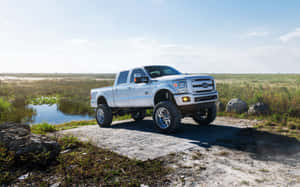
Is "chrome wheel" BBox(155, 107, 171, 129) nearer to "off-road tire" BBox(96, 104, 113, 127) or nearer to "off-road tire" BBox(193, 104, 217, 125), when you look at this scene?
"off-road tire" BBox(193, 104, 217, 125)

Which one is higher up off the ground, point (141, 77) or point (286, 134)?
point (141, 77)

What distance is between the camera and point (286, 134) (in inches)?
291

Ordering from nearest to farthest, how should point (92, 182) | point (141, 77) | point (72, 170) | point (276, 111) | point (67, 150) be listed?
point (92, 182)
point (72, 170)
point (67, 150)
point (141, 77)
point (276, 111)

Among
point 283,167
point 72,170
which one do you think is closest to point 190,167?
point 283,167

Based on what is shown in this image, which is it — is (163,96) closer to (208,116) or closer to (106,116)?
(208,116)

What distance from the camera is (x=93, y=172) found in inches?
173

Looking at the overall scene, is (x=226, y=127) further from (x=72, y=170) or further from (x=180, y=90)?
(x=72, y=170)

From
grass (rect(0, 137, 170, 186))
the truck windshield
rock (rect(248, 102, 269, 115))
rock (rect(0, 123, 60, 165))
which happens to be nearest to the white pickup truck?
the truck windshield

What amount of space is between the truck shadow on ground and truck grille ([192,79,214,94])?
1.37m

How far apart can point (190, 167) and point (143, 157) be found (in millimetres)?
1107

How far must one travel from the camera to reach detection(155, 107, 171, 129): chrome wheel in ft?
24.5

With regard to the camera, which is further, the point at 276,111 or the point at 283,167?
the point at 276,111

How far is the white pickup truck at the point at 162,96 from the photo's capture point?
725 cm

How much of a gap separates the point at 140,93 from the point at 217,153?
144 inches
